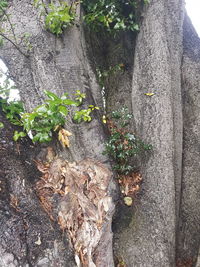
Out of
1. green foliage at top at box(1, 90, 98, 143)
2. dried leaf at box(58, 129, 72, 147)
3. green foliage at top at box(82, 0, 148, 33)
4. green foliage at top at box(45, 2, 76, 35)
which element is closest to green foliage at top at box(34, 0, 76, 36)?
green foliage at top at box(45, 2, 76, 35)

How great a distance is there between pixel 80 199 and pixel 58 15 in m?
1.44

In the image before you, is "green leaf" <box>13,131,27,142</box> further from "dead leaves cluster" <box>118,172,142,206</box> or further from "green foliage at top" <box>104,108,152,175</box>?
"dead leaves cluster" <box>118,172,142,206</box>

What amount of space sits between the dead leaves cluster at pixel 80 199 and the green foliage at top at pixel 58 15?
1.12 meters

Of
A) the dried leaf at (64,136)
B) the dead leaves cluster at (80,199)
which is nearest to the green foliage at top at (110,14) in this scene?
the dried leaf at (64,136)

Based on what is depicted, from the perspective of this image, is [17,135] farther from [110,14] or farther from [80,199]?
[110,14]

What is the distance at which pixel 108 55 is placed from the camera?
272 centimetres

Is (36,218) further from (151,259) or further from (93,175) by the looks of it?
(151,259)

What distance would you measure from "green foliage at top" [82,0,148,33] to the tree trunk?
0.12 m

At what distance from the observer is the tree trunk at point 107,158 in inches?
65.3

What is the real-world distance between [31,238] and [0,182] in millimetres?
451

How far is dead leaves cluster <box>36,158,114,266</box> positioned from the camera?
165 cm

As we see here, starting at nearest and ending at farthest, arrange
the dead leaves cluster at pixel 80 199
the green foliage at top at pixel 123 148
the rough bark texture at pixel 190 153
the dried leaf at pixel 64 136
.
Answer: the dead leaves cluster at pixel 80 199
the dried leaf at pixel 64 136
the green foliage at top at pixel 123 148
the rough bark texture at pixel 190 153

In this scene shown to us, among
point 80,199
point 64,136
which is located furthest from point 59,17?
point 80,199

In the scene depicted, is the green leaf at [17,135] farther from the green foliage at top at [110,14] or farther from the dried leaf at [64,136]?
the green foliage at top at [110,14]
